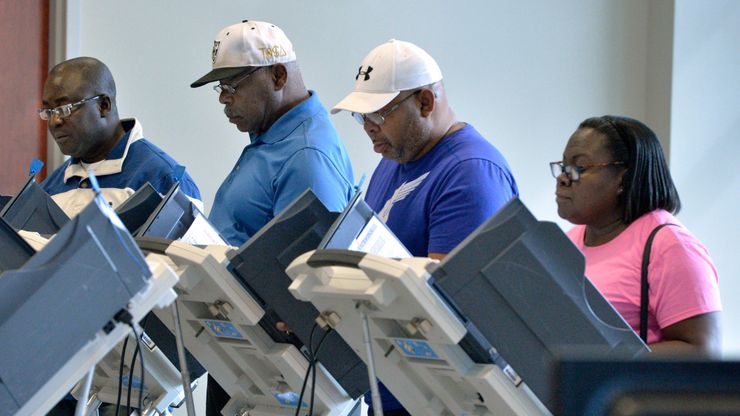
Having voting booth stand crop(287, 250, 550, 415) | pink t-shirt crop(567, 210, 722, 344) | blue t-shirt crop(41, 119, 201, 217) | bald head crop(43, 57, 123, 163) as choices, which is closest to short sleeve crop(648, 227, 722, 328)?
pink t-shirt crop(567, 210, 722, 344)

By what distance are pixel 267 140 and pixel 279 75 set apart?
0.74ft

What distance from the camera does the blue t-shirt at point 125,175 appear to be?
3.44 metres

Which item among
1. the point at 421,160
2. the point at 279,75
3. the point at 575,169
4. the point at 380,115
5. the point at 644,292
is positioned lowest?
the point at 644,292

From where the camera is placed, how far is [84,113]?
12.0ft

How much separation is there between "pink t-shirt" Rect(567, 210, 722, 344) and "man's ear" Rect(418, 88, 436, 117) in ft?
2.01

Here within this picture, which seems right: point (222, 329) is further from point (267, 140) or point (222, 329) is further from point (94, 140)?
point (94, 140)

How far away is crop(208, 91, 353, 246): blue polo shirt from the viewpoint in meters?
3.00

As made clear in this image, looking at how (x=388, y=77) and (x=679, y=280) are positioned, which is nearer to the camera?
(x=679, y=280)

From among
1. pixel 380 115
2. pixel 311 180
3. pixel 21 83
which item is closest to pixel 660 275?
pixel 380 115

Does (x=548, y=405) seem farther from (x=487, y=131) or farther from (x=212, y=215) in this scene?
(x=487, y=131)

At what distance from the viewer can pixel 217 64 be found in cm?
331

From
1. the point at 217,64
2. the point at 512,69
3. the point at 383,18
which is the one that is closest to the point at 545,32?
the point at 512,69

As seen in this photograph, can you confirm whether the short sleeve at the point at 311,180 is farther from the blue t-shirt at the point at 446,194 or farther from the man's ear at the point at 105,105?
the man's ear at the point at 105,105

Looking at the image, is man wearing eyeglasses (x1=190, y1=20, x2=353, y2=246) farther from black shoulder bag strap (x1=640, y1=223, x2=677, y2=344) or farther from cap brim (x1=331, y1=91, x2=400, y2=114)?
black shoulder bag strap (x1=640, y1=223, x2=677, y2=344)
